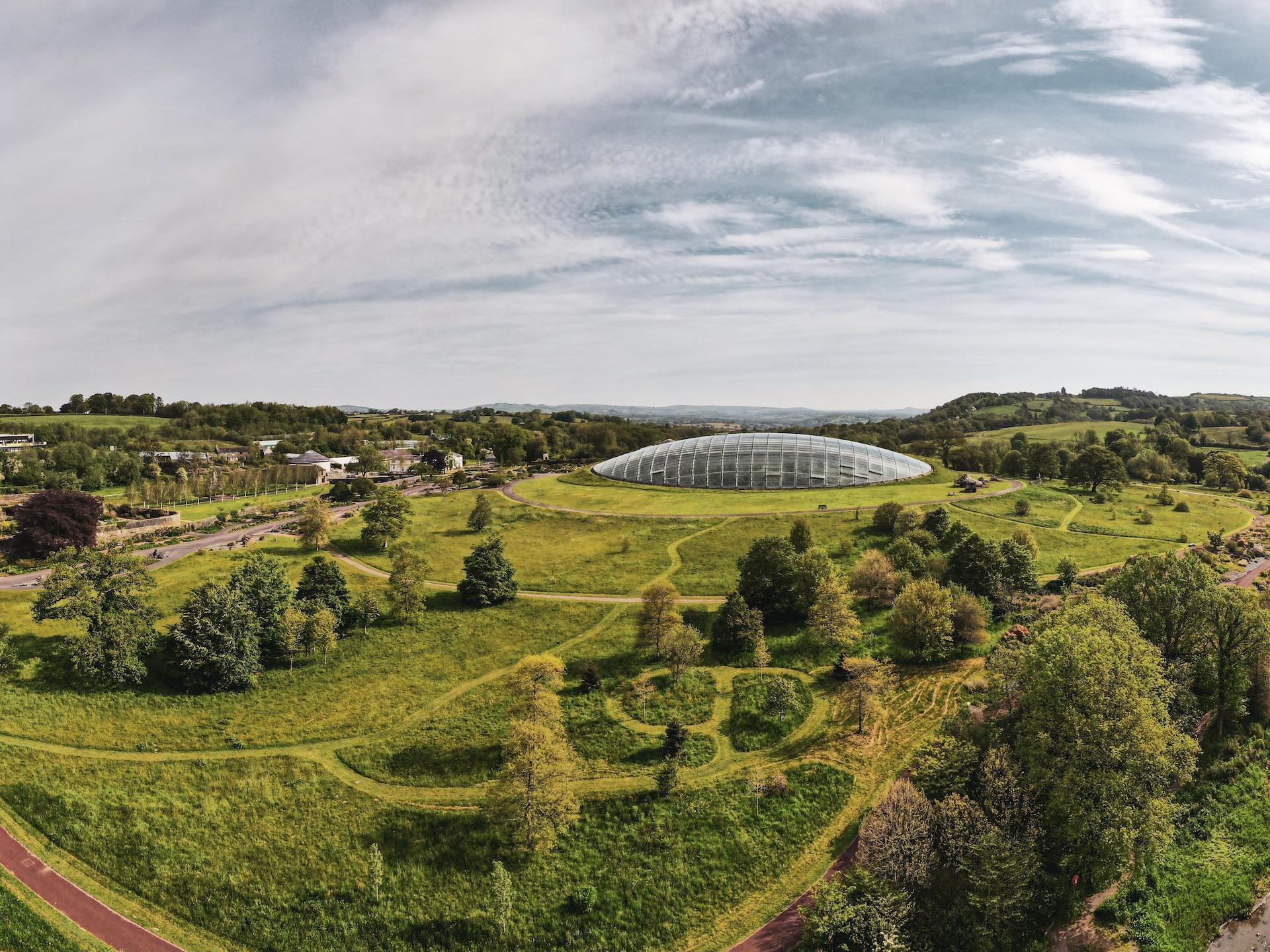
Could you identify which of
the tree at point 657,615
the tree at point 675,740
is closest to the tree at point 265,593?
the tree at point 657,615

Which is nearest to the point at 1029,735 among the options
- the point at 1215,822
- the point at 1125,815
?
the point at 1125,815

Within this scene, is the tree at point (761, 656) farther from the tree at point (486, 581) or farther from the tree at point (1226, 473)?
the tree at point (1226, 473)

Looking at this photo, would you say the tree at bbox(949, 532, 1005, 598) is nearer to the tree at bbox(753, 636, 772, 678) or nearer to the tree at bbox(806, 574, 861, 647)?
the tree at bbox(806, 574, 861, 647)

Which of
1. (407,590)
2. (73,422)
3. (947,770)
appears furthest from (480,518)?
(73,422)

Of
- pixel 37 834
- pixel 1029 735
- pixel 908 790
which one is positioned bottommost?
pixel 37 834

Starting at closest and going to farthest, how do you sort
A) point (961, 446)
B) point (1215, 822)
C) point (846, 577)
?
point (1215, 822) → point (846, 577) → point (961, 446)

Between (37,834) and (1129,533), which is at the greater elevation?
(1129,533)

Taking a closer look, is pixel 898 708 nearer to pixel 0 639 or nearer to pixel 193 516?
pixel 0 639
